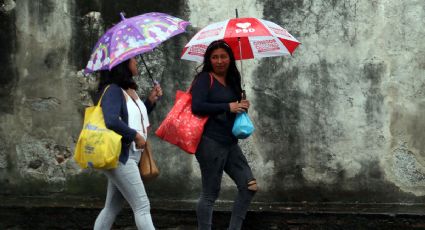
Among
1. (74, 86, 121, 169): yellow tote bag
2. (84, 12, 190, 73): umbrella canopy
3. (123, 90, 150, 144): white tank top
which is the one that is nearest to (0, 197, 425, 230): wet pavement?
(123, 90, 150, 144): white tank top

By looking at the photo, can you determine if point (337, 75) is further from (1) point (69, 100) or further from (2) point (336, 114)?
(1) point (69, 100)

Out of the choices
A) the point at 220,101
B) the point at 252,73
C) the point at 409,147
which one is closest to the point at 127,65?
the point at 220,101

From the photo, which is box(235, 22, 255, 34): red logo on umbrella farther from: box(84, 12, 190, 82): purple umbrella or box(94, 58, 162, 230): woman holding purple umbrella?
box(94, 58, 162, 230): woman holding purple umbrella

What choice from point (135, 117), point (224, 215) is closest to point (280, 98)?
point (224, 215)

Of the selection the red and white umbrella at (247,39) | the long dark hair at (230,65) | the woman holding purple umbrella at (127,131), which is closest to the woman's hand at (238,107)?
the long dark hair at (230,65)

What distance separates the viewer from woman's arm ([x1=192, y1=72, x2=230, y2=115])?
4.95 m

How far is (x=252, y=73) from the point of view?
6.42 metres

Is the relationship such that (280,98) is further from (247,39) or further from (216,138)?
(216,138)

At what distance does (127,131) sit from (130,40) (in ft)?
2.04

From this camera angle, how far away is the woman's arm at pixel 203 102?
4.95m

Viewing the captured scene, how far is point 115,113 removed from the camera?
4.53m

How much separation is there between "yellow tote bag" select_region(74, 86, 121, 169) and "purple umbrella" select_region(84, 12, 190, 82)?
0.37m

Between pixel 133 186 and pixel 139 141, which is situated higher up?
pixel 139 141

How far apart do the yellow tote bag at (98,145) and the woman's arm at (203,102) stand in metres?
0.73
